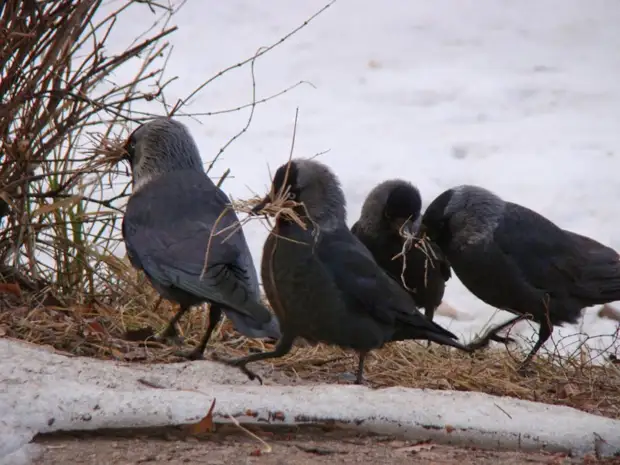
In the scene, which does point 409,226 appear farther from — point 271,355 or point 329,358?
point 271,355

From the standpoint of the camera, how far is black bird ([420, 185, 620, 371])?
5301mm

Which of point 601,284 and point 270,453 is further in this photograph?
point 601,284

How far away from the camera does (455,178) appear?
311 inches

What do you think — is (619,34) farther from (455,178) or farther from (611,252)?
(611,252)

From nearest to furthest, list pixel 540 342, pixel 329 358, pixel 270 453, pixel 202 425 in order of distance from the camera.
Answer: pixel 270 453, pixel 202 425, pixel 329 358, pixel 540 342

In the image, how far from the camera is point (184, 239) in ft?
15.6

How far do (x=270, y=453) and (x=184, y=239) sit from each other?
1.51 metres

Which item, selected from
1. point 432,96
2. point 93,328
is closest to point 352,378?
point 93,328

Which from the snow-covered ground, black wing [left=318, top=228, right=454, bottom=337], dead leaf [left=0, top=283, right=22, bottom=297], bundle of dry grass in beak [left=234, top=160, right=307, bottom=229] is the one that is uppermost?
the snow-covered ground

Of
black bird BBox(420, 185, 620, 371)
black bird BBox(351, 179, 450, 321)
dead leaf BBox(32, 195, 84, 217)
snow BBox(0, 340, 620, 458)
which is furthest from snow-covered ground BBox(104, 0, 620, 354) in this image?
snow BBox(0, 340, 620, 458)

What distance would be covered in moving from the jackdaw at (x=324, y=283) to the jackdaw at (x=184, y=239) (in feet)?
0.44

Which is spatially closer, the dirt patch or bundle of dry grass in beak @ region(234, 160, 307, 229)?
the dirt patch

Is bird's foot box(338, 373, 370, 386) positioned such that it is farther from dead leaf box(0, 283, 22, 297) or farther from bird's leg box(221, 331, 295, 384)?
dead leaf box(0, 283, 22, 297)

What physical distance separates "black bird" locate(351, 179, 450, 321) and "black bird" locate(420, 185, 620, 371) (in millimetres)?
115
